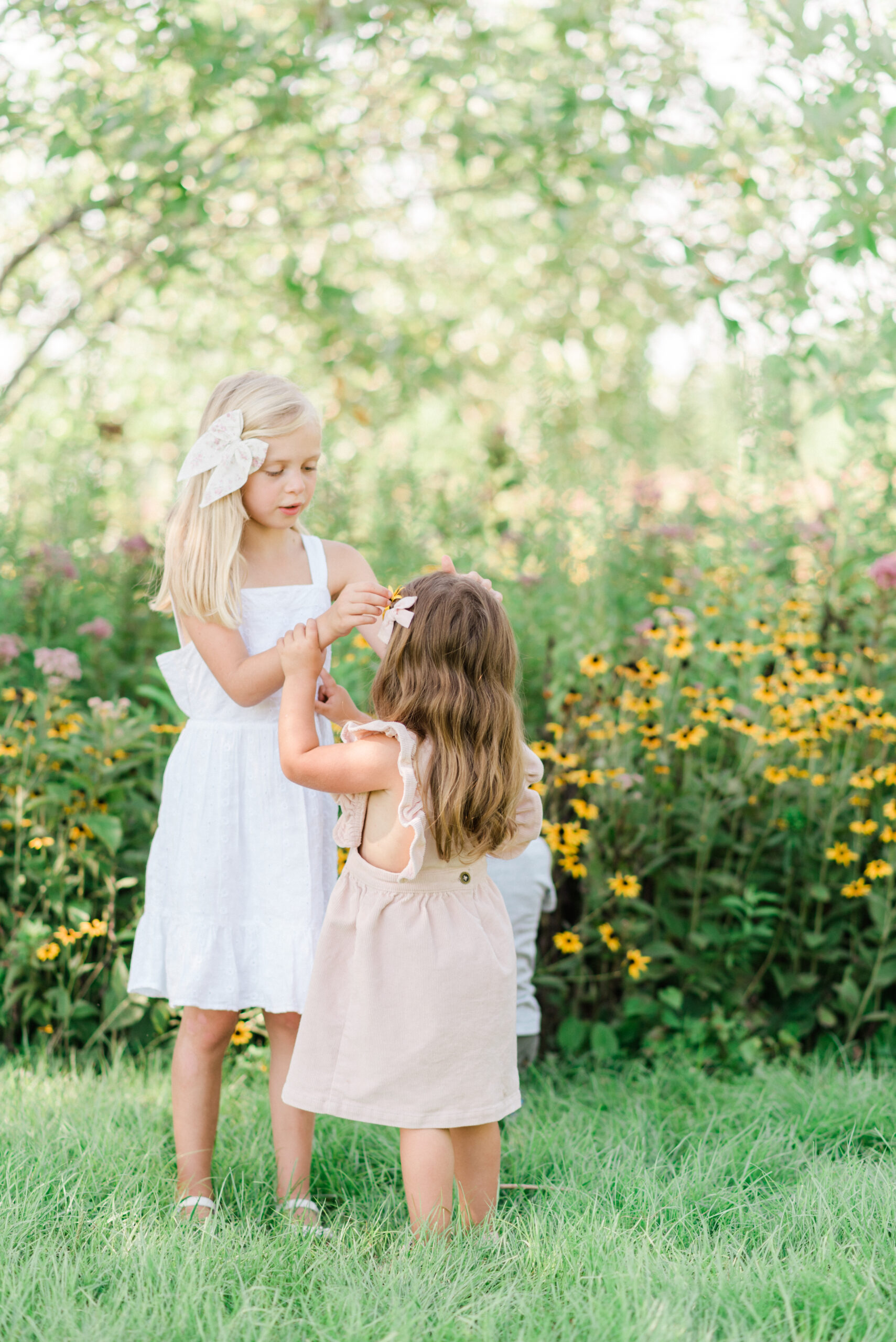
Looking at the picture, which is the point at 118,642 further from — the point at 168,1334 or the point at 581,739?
the point at 168,1334

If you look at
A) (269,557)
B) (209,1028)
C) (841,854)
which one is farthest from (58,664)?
(841,854)

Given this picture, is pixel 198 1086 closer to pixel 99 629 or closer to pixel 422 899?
pixel 422 899

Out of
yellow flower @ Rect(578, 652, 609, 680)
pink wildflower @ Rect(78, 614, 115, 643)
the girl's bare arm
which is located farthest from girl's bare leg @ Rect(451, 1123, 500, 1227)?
pink wildflower @ Rect(78, 614, 115, 643)

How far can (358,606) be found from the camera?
6.37ft

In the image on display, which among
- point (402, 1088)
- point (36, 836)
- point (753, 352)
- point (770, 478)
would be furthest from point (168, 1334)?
point (753, 352)

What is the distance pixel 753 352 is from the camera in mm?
4156

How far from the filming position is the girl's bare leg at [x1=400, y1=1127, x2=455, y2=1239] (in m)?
1.89

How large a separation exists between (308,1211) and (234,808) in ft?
2.42

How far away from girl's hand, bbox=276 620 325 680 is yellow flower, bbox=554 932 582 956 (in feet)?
3.84

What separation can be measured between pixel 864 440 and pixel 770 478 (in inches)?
15.0

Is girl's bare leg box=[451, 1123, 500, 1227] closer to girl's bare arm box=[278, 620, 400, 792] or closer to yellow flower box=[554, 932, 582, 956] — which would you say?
girl's bare arm box=[278, 620, 400, 792]

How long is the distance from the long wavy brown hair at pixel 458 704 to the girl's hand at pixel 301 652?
13 centimetres

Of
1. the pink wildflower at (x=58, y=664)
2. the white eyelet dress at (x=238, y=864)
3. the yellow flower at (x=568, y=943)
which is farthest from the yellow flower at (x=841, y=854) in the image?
the pink wildflower at (x=58, y=664)

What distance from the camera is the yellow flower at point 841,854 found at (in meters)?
2.92
